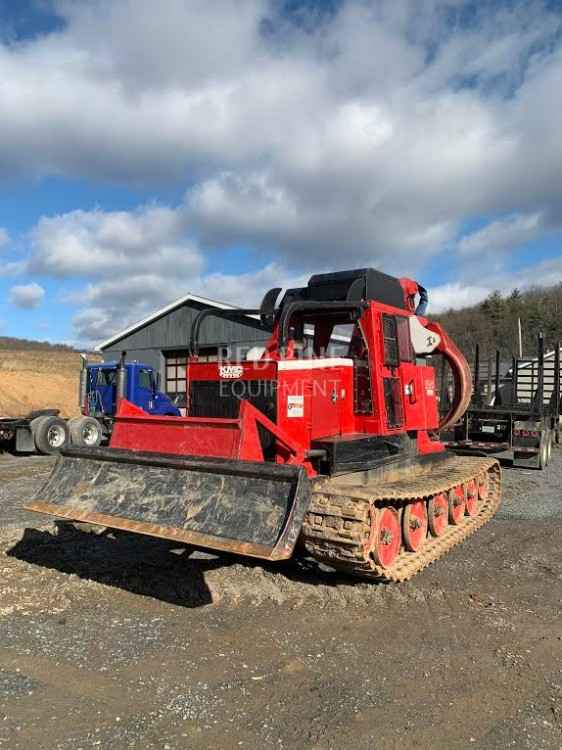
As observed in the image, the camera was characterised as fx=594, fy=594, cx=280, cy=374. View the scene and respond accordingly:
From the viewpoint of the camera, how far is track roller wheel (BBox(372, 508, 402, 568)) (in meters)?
5.23

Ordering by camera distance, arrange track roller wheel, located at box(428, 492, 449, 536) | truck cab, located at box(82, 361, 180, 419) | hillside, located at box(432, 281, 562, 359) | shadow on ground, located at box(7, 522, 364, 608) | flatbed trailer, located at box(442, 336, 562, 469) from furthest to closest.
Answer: hillside, located at box(432, 281, 562, 359), truck cab, located at box(82, 361, 180, 419), flatbed trailer, located at box(442, 336, 562, 469), track roller wheel, located at box(428, 492, 449, 536), shadow on ground, located at box(7, 522, 364, 608)

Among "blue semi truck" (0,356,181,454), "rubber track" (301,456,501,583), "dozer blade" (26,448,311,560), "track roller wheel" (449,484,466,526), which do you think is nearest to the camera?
"dozer blade" (26,448,311,560)

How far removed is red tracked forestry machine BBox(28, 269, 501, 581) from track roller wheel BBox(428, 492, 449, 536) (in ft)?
0.13

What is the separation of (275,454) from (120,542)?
262 cm

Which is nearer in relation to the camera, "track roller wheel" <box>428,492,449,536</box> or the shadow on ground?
the shadow on ground

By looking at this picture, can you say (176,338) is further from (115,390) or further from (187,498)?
(187,498)

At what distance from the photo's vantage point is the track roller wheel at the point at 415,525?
5.95 meters

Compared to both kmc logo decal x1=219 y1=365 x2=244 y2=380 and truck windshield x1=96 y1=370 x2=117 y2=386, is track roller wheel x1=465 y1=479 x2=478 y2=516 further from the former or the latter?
truck windshield x1=96 y1=370 x2=117 y2=386

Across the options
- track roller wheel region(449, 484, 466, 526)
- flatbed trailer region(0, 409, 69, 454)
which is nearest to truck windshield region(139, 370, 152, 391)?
flatbed trailer region(0, 409, 69, 454)

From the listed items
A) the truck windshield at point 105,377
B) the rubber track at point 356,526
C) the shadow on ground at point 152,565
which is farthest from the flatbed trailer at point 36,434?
the rubber track at point 356,526

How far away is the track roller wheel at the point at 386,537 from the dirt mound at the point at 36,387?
24.9m

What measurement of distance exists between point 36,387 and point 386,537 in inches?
1356

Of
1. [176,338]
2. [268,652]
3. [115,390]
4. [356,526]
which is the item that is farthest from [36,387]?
[268,652]

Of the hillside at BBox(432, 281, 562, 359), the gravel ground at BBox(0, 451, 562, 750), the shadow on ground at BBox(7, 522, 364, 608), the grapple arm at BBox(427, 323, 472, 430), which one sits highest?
the hillside at BBox(432, 281, 562, 359)
